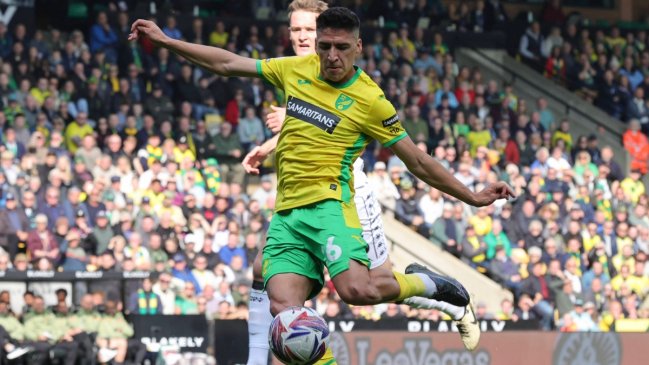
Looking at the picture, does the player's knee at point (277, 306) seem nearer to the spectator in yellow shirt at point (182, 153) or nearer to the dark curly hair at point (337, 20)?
the dark curly hair at point (337, 20)

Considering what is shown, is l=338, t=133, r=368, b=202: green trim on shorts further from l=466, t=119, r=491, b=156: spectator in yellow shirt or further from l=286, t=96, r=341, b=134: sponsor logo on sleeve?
l=466, t=119, r=491, b=156: spectator in yellow shirt

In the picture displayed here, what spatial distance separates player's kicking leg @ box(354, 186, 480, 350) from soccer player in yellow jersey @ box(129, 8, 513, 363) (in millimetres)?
474

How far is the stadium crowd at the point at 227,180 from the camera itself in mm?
18359

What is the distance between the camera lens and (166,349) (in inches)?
623

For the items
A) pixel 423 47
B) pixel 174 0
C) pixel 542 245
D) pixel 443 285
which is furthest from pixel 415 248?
pixel 443 285

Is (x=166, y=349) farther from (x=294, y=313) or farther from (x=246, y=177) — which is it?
(x=294, y=313)

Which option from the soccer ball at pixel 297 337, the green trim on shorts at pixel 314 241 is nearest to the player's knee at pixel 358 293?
the green trim on shorts at pixel 314 241

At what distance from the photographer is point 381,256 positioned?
935 centimetres

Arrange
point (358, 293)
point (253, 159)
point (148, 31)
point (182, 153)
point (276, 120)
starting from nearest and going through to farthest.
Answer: point (148, 31) < point (358, 293) < point (276, 120) < point (253, 159) < point (182, 153)

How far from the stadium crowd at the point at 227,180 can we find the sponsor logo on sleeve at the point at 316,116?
8.01 metres

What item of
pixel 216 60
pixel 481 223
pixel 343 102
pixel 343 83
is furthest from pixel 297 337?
pixel 481 223

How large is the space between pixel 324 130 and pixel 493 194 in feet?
3.61

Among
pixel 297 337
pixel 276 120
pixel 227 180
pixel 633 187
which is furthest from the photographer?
pixel 633 187

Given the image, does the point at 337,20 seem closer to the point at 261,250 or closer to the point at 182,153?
the point at 261,250
